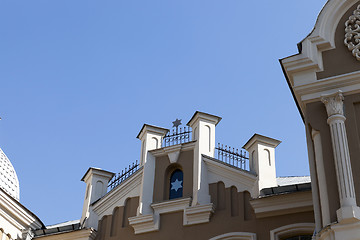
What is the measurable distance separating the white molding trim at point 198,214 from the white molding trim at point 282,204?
3.74 feet

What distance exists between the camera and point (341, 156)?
12.4 metres

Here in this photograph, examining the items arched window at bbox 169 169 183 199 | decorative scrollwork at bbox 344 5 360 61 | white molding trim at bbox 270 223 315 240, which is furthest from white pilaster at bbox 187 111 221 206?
decorative scrollwork at bbox 344 5 360 61

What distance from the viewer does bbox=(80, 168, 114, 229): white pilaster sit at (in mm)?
18656

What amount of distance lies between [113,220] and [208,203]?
297 centimetres

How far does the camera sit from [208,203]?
17.0m

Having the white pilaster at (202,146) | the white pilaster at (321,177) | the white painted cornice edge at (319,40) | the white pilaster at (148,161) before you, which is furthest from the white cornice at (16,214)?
the white pilaster at (321,177)

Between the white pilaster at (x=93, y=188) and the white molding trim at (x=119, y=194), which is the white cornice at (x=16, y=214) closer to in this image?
the white pilaster at (x=93, y=188)

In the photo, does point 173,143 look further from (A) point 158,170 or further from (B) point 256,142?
(B) point 256,142

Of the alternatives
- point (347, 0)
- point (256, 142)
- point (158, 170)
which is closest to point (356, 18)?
point (347, 0)

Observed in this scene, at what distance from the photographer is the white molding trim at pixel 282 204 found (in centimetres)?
1597

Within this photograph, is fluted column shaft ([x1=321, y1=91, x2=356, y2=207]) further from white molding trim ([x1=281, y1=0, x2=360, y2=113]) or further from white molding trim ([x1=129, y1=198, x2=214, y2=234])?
white molding trim ([x1=129, y1=198, x2=214, y2=234])

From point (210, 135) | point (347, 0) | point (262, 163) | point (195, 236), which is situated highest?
point (347, 0)

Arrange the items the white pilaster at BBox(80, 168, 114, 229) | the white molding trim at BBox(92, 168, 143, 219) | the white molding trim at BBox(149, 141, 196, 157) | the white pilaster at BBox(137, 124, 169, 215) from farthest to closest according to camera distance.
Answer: the white pilaster at BBox(80, 168, 114, 229), the white molding trim at BBox(92, 168, 143, 219), the white molding trim at BBox(149, 141, 196, 157), the white pilaster at BBox(137, 124, 169, 215)

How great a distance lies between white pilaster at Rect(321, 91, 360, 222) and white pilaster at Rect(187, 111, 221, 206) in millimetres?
5096
